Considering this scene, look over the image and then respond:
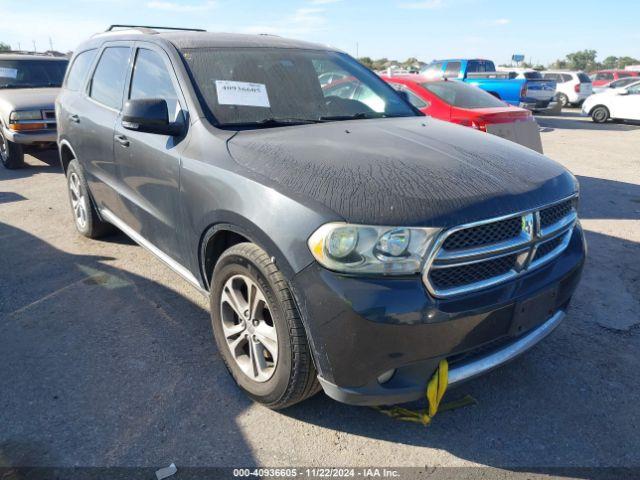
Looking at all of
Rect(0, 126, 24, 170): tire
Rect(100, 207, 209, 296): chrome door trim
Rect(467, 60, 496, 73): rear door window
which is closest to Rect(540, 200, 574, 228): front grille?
→ Rect(100, 207, 209, 296): chrome door trim

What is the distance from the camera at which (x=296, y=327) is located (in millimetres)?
2223

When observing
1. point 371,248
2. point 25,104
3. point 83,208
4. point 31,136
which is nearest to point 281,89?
point 371,248

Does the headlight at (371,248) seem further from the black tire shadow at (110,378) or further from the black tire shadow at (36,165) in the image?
the black tire shadow at (36,165)

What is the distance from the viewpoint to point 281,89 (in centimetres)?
330

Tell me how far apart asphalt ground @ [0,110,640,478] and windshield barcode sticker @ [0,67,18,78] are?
6281 millimetres

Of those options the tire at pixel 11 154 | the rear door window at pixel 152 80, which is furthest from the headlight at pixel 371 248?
the tire at pixel 11 154

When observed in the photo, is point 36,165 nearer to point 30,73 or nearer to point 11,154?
point 11,154

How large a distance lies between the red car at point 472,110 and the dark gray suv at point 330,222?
322cm

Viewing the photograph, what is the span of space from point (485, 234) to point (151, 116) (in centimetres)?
188

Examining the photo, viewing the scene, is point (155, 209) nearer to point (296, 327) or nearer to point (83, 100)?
point (296, 327)

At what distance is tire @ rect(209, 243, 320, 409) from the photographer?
2.25 m

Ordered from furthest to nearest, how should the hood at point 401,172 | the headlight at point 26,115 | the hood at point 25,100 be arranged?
the hood at point 25,100, the headlight at point 26,115, the hood at point 401,172

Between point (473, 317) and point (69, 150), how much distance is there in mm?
4311

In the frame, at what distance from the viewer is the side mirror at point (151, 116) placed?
9.30 ft
